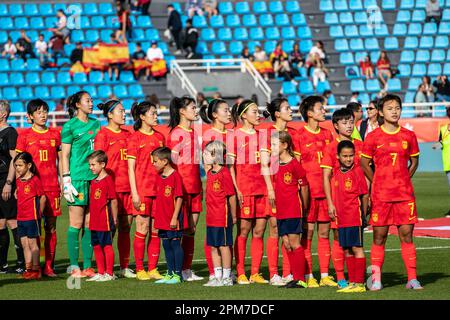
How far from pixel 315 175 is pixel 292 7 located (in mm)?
26845

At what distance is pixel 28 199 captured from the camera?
1251cm

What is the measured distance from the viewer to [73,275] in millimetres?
12461

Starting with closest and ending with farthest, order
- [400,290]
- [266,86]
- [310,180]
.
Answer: [400,290], [310,180], [266,86]

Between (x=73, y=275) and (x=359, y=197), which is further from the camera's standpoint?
(x=73, y=275)

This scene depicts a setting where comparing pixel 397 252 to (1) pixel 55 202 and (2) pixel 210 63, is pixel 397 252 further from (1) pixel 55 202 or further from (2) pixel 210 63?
(2) pixel 210 63

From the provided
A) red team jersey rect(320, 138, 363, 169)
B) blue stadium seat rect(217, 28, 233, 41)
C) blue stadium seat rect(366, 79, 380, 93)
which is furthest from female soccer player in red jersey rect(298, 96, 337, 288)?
blue stadium seat rect(217, 28, 233, 41)

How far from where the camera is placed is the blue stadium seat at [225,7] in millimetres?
37438

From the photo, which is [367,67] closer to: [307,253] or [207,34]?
[207,34]

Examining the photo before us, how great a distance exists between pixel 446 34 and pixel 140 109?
27.4 m

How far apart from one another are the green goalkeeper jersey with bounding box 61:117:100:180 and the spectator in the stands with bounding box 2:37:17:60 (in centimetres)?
2044

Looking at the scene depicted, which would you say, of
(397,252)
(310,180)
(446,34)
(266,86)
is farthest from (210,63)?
(310,180)

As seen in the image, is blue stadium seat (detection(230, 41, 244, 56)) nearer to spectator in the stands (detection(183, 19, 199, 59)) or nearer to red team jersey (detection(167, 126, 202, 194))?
spectator in the stands (detection(183, 19, 199, 59))

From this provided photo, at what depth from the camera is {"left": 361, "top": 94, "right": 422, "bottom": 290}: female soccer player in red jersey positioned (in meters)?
10.9

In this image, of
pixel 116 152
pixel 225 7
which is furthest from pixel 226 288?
pixel 225 7
